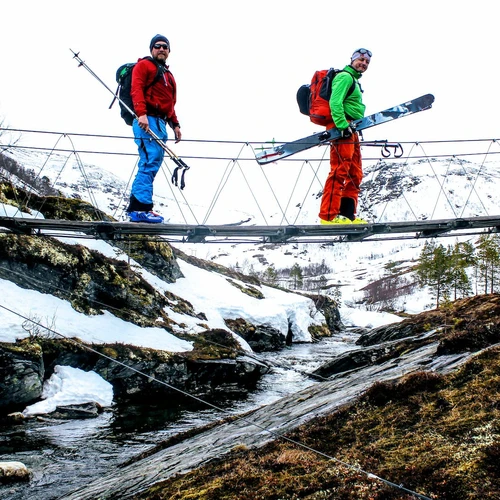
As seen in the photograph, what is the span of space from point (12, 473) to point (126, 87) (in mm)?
9998

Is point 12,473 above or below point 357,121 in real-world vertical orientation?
below

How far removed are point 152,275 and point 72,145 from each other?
2554cm

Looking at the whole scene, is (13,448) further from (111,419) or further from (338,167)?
(338,167)

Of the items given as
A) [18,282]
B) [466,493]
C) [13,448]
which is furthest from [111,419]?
[466,493]

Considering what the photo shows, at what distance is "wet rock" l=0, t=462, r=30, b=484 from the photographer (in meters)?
10.6

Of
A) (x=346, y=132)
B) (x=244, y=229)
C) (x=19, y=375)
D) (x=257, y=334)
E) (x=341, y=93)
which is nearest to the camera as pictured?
(x=341, y=93)

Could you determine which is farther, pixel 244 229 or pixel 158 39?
pixel 244 229

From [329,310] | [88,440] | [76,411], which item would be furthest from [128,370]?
[329,310]

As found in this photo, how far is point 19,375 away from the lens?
54.3 feet

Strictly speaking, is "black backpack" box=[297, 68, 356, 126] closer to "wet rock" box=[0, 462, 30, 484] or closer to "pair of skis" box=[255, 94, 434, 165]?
"pair of skis" box=[255, 94, 434, 165]

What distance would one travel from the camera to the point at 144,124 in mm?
7805

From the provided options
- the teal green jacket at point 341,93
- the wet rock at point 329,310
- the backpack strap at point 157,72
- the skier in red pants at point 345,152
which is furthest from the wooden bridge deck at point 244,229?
the wet rock at point 329,310

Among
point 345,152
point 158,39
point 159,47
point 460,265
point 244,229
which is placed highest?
point 158,39

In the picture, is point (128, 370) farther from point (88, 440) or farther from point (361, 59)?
point (361, 59)
